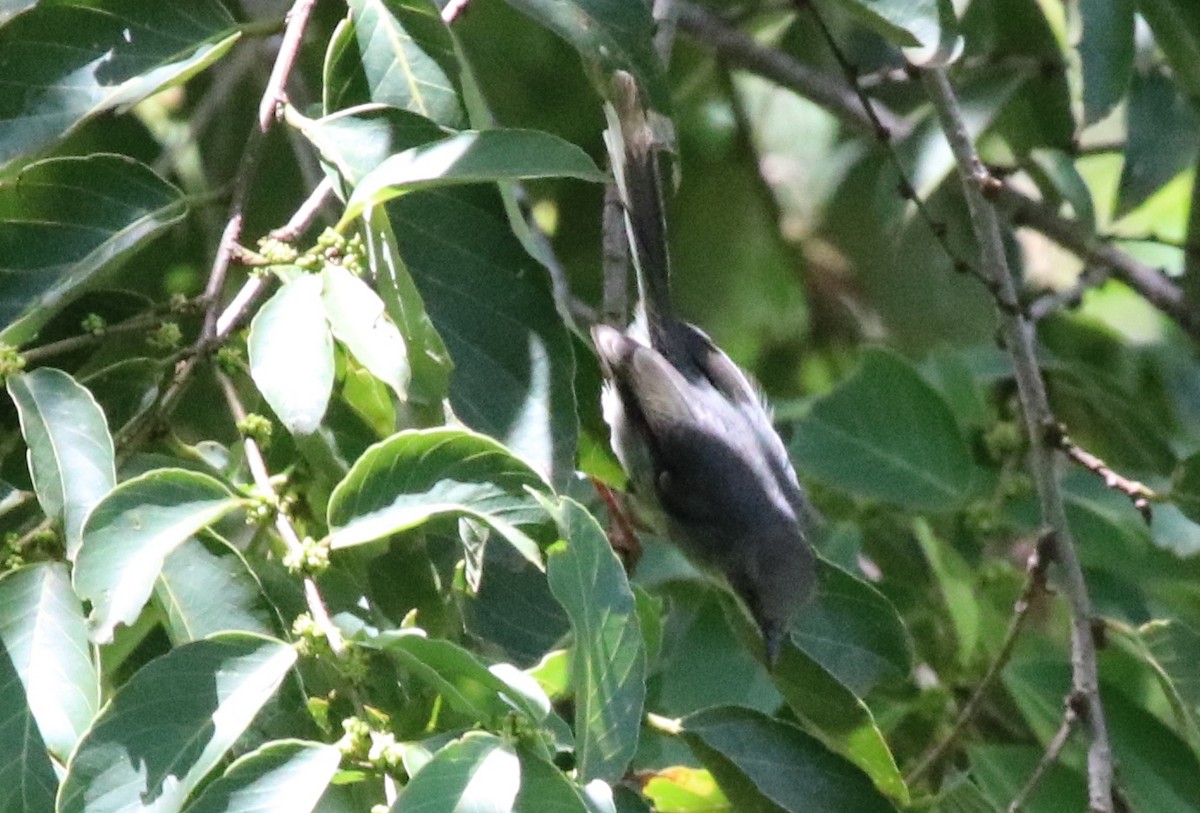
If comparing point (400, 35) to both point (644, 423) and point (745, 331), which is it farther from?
point (745, 331)

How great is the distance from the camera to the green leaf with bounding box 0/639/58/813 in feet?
4.40

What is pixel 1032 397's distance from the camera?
2355 mm

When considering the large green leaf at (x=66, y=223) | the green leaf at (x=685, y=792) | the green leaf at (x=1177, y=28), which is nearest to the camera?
the large green leaf at (x=66, y=223)

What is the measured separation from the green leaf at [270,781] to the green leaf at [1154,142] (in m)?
2.15

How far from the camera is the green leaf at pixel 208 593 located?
55.9 inches

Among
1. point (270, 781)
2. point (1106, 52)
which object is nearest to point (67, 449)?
point (270, 781)

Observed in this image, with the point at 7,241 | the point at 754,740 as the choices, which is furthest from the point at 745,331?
the point at 7,241

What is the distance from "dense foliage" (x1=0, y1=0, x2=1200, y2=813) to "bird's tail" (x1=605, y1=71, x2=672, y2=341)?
6 cm

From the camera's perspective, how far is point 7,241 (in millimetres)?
1638

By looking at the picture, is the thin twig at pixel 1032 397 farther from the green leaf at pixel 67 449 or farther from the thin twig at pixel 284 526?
the green leaf at pixel 67 449

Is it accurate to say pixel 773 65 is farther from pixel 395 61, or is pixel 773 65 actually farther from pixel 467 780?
pixel 467 780

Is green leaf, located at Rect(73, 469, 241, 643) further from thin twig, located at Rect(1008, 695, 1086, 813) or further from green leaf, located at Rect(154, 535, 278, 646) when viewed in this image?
thin twig, located at Rect(1008, 695, 1086, 813)

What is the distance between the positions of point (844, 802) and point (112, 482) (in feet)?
2.83

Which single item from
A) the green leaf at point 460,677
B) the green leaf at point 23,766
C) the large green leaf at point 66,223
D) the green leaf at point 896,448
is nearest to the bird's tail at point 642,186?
the green leaf at point 896,448
